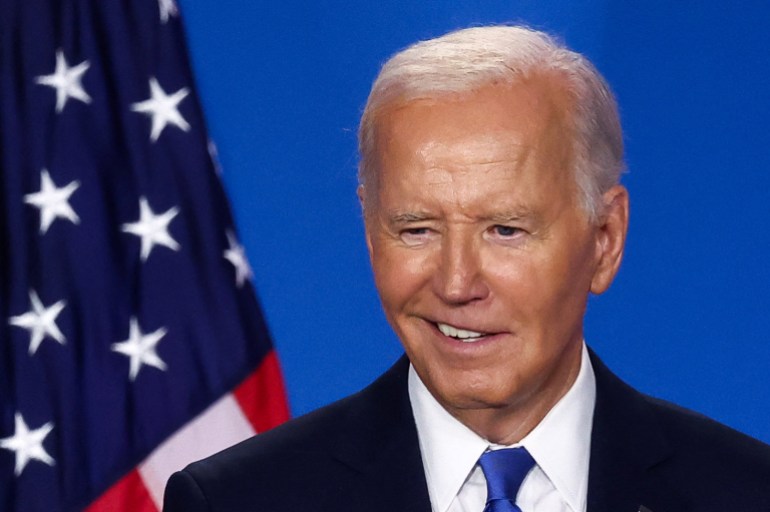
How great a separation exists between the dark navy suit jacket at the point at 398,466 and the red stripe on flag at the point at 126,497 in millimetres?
1049


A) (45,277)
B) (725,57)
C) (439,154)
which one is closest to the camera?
(439,154)

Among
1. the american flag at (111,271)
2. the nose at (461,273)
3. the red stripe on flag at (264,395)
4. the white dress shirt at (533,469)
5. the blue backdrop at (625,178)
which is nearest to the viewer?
the nose at (461,273)

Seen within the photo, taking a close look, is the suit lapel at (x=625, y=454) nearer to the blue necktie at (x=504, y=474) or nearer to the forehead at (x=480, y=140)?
the blue necktie at (x=504, y=474)

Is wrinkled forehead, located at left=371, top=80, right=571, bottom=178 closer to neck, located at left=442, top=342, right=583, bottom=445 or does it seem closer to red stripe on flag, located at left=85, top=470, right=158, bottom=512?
neck, located at left=442, top=342, right=583, bottom=445

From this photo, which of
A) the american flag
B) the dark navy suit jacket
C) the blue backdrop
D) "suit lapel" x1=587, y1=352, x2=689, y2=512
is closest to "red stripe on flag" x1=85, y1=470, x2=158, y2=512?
the american flag

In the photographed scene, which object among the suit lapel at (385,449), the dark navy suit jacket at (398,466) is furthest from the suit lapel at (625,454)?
the suit lapel at (385,449)

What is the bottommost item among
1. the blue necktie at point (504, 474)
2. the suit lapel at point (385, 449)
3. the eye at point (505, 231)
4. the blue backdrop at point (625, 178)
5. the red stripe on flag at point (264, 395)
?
the blue necktie at point (504, 474)

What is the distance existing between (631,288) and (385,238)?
1.55 meters

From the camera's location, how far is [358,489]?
201cm

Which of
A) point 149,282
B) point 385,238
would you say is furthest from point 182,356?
point 385,238

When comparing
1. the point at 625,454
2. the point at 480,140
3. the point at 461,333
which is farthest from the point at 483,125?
the point at 625,454

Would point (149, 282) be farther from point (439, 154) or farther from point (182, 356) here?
point (439, 154)

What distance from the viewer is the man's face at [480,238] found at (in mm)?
1869

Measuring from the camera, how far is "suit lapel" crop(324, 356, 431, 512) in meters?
2.00
